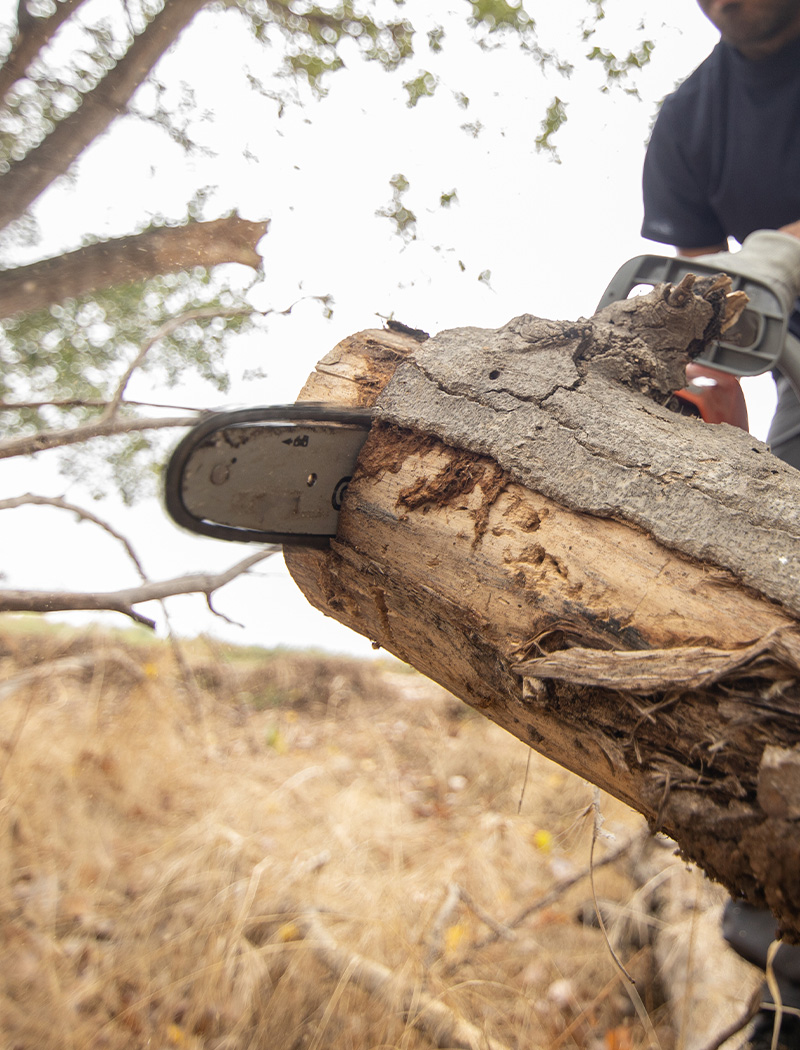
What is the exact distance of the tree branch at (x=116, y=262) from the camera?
2189mm

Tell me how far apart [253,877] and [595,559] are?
6.18 feet

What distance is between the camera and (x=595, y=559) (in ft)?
2.60

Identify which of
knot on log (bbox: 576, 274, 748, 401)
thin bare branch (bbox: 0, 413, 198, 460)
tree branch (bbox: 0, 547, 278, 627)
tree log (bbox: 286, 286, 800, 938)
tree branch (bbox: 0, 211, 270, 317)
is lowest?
tree branch (bbox: 0, 547, 278, 627)

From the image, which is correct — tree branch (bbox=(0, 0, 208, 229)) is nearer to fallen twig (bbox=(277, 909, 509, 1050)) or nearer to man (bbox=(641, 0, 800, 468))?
man (bbox=(641, 0, 800, 468))

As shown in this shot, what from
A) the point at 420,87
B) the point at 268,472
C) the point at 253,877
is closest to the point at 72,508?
the point at 268,472

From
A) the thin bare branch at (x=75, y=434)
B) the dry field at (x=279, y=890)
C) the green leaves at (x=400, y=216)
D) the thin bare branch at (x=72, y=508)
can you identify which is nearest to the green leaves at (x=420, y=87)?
the green leaves at (x=400, y=216)

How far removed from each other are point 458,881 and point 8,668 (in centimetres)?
262

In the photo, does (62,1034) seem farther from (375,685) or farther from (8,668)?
(375,685)

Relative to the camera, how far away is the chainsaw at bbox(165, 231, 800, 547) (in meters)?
0.79

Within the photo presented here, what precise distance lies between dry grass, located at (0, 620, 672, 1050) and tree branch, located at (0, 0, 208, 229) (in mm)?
1821

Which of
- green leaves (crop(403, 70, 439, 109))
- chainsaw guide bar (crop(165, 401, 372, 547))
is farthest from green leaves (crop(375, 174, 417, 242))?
chainsaw guide bar (crop(165, 401, 372, 547))

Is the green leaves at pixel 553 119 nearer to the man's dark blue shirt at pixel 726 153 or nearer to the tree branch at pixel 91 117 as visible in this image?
the man's dark blue shirt at pixel 726 153

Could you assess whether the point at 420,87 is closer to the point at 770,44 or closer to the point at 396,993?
the point at 770,44

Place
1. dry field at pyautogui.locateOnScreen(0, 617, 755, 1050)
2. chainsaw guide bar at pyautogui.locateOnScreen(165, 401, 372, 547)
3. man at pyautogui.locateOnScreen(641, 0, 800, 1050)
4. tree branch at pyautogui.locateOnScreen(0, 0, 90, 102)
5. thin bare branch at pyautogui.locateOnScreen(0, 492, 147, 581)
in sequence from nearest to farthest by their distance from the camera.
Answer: chainsaw guide bar at pyautogui.locateOnScreen(165, 401, 372, 547)
man at pyautogui.locateOnScreen(641, 0, 800, 1050)
thin bare branch at pyautogui.locateOnScreen(0, 492, 147, 581)
dry field at pyautogui.locateOnScreen(0, 617, 755, 1050)
tree branch at pyautogui.locateOnScreen(0, 0, 90, 102)
